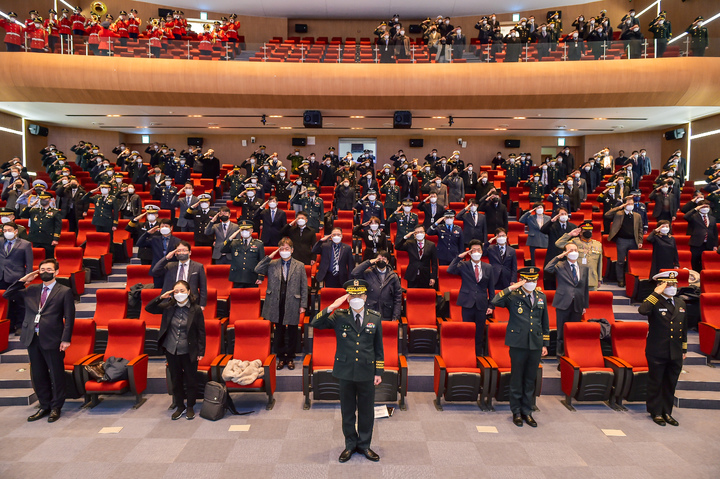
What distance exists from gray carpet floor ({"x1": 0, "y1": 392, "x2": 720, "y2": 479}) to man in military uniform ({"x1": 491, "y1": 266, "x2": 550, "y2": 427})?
270mm

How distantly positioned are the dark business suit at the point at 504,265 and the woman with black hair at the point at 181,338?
430 centimetres

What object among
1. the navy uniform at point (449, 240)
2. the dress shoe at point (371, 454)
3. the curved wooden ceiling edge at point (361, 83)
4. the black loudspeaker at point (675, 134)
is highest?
the curved wooden ceiling edge at point (361, 83)

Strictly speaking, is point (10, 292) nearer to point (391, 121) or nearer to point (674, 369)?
point (674, 369)

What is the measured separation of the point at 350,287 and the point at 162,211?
307 inches

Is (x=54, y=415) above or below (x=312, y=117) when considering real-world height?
below

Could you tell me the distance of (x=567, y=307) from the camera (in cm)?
671

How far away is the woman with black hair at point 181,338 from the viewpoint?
18.3ft

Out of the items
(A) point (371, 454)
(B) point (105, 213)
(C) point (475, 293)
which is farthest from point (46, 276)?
(C) point (475, 293)

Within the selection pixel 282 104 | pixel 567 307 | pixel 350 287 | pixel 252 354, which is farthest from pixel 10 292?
pixel 282 104

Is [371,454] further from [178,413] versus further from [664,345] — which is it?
[664,345]

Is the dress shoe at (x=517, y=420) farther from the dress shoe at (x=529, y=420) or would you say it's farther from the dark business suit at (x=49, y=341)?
the dark business suit at (x=49, y=341)

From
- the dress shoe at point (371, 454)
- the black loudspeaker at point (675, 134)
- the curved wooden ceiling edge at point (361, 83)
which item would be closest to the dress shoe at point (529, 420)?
the dress shoe at point (371, 454)

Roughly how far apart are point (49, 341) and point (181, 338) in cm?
158

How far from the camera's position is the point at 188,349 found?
18.4 ft
